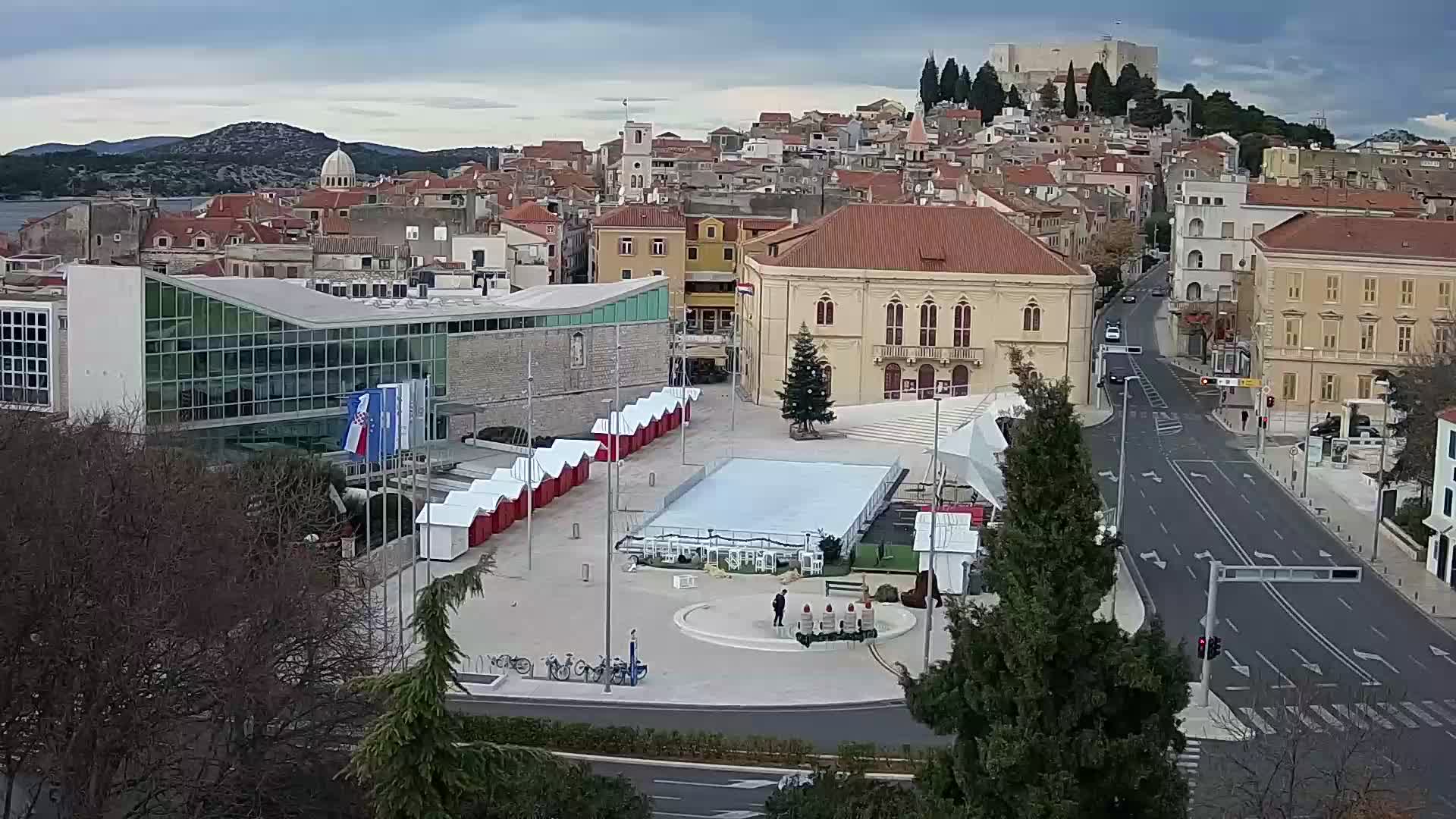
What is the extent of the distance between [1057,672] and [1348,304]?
1844 inches

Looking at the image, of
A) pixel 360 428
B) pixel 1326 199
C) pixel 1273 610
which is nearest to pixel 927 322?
pixel 1326 199

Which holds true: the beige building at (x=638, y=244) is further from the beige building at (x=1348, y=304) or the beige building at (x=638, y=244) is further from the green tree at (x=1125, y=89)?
the green tree at (x=1125, y=89)

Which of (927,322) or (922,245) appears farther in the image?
(922,245)

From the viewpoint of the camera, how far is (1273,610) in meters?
34.1

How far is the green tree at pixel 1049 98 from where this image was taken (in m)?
182

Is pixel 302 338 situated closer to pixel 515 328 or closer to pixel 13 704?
pixel 515 328

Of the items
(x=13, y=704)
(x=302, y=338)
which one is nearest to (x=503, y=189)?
(x=302, y=338)

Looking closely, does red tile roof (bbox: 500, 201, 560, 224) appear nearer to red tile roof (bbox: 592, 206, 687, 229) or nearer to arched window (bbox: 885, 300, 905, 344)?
red tile roof (bbox: 592, 206, 687, 229)

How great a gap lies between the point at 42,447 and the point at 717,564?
14563mm

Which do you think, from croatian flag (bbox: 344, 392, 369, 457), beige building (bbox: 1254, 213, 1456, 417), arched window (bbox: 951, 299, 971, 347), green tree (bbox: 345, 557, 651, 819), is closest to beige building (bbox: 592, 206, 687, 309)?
arched window (bbox: 951, 299, 971, 347)

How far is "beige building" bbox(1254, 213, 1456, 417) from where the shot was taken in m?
58.5

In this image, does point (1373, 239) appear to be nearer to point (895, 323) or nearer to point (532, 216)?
point (895, 323)

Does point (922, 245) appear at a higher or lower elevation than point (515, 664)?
higher

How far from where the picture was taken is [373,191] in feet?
342
